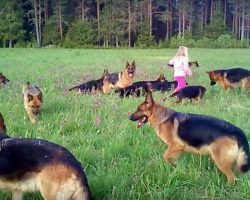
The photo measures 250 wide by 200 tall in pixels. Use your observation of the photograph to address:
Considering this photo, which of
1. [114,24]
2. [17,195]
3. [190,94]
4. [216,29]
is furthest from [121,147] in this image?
[216,29]

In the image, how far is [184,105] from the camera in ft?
28.6

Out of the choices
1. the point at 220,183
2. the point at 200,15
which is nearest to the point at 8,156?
the point at 220,183

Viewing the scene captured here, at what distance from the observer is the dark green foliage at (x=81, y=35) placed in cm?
4995

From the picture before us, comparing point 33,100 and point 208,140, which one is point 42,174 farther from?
point 33,100

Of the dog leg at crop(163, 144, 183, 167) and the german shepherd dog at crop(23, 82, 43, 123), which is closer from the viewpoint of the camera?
the dog leg at crop(163, 144, 183, 167)

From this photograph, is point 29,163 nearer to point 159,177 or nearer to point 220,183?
point 159,177

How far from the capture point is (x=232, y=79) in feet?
38.9

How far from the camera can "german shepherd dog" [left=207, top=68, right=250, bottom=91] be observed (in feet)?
38.4

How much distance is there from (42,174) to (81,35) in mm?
48046

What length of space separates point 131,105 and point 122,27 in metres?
45.6

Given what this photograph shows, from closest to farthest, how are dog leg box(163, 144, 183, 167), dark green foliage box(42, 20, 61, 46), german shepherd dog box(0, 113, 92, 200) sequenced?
1. german shepherd dog box(0, 113, 92, 200)
2. dog leg box(163, 144, 183, 167)
3. dark green foliage box(42, 20, 61, 46)

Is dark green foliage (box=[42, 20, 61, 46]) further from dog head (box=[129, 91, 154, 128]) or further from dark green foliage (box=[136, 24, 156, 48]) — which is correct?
dog head (box=[129, 91, 154, 128])

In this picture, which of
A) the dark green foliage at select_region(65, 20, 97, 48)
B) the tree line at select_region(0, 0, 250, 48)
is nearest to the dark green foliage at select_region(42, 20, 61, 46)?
the tree line at select_region(0, 0, 250, 48)

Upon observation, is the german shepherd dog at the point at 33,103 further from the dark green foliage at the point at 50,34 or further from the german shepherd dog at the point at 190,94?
the dark green foliage at the point at 50,34
